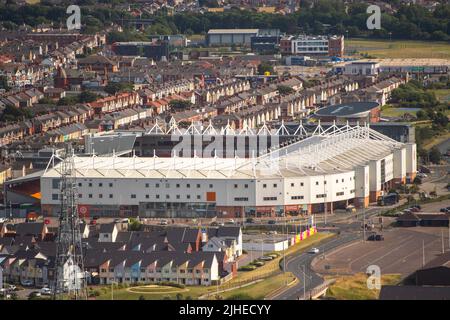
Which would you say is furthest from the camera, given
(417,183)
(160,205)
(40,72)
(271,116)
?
(40,72)

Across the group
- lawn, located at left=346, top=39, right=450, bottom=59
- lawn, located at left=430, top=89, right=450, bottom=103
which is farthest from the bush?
lawn, located at left=346, top=39, right=450, bottom=59

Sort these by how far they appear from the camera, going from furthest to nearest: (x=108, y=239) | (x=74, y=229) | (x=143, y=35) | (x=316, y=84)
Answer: (x=143, y=35) → (x=316, y=84) → (x=108, y=239) → (x=74, y=229)

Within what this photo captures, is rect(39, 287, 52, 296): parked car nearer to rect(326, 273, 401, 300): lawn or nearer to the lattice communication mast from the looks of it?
the lattice communication mast

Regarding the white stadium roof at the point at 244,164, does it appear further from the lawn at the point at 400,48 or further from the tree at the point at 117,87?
the lawn at the point at 400,48

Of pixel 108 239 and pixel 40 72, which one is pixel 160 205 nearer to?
pixel 108 239

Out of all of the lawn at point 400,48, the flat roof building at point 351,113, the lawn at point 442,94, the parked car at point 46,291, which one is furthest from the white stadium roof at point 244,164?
the lawn at point 400,48

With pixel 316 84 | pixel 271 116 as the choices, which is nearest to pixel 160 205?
pixel 271 116

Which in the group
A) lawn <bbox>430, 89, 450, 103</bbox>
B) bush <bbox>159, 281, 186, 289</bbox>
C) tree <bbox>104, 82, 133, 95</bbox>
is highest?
bush <bbox>159, 281, 186, 289</bbox>
